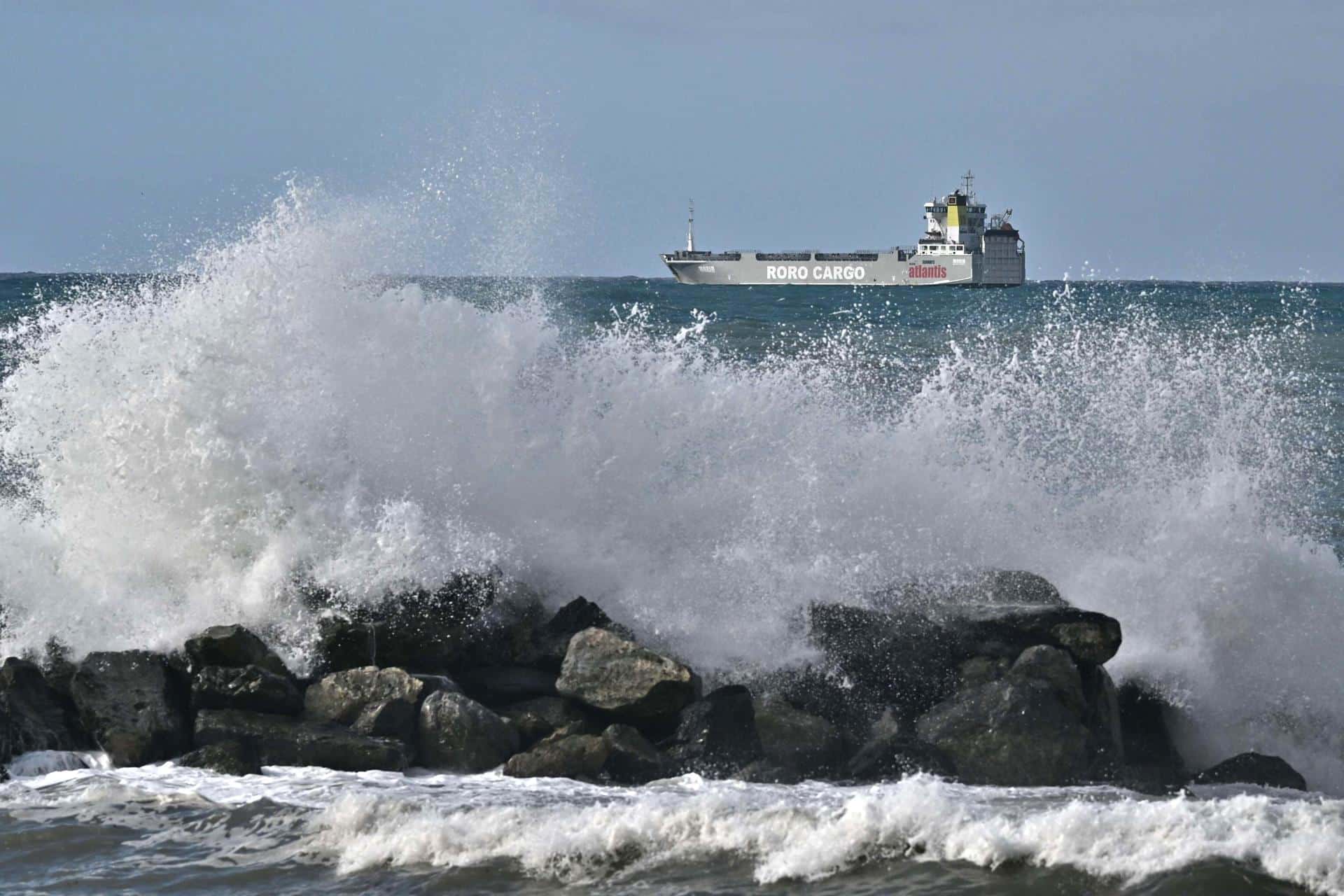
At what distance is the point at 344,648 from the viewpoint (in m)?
7.32

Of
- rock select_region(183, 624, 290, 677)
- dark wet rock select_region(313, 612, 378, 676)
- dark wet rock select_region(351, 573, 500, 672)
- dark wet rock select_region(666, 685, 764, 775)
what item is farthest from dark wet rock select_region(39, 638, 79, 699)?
dark wet rock select_region(666, 685, 764, 775)

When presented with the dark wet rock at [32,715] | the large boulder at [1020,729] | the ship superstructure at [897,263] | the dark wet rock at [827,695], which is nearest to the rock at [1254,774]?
the large boulder at [1020,729]

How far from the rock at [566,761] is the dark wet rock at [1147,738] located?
7.62 feet

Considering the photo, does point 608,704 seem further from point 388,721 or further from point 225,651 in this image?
point 225,651

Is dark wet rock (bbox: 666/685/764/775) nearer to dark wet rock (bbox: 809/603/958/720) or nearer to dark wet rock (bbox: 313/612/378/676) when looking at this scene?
dark wet rock (bbox: 809/603/958/720)

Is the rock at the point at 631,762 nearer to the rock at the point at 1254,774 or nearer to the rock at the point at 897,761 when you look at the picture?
the rock at the point at 897,761

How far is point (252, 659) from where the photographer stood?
7125mm

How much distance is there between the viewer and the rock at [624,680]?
685 cm

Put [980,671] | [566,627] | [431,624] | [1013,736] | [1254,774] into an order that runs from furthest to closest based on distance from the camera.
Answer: [566,627] → [431,624] → [980,671] → [1254,774] → [1013,736]

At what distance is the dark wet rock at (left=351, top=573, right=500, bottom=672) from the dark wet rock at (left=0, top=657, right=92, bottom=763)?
141 centimetres

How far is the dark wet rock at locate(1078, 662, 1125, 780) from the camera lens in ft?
21.6

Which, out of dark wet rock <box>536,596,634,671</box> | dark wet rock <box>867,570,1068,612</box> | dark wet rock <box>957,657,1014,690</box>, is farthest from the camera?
dark wet rock <box>867,570,1068,612</box>

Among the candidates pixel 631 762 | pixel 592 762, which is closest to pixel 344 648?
pixel 592 762

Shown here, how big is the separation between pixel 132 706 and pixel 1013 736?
3974 millimetres
